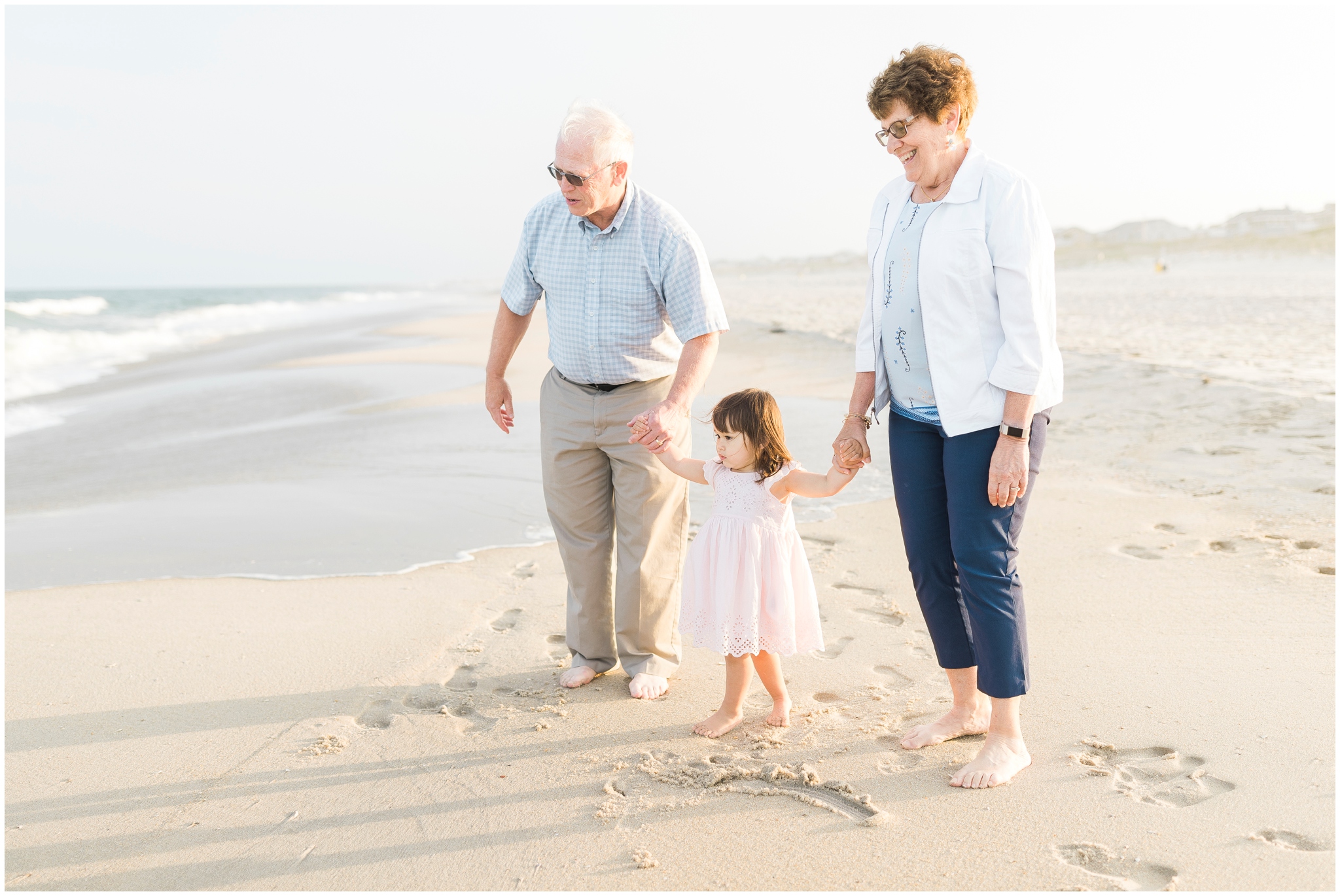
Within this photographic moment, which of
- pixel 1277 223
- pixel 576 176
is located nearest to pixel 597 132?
pixel 576 176

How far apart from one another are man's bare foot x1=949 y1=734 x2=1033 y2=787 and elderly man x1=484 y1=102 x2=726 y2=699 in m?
1.08

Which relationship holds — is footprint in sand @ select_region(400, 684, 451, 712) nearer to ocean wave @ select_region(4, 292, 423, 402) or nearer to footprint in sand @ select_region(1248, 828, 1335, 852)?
footprint in sand @ select_region(1248, 828, 1335, 852)

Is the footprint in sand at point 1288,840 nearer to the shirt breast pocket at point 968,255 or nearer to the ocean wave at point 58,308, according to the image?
the shirt breast pocket at point 968,255

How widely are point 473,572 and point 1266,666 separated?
3105 millimetres

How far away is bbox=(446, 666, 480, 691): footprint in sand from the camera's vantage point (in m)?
3.25

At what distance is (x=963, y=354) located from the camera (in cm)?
245

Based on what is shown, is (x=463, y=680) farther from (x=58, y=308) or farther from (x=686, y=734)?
(x=58, y=308)

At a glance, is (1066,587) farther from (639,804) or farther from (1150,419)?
(1150,419)

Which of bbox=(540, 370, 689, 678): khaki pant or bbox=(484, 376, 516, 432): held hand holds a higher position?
bbox=(484, 376, 516, 432): held hand

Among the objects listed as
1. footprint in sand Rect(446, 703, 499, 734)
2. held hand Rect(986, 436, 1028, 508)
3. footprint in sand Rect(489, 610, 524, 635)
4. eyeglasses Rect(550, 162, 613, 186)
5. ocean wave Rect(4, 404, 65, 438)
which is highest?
eyeglasses Rect(550, 162, 613, 186)

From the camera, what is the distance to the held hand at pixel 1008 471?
2.40 metres

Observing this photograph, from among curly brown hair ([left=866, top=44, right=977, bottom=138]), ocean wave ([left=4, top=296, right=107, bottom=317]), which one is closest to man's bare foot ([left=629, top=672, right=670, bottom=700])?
curly brown hair ([left=866, top=44, right=977, bottom=138])

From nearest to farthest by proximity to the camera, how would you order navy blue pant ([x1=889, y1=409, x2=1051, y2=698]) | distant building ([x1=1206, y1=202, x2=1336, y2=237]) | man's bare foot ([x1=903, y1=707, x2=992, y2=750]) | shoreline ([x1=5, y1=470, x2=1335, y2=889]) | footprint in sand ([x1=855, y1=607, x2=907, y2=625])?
1. shoreline ([x1=5, y1=470, x2=1335, y2=889])
2. navy blue pant ([x1=889, y1=409, x2=1051, y2=698])
3. man's bare foot ([x1=903, y1=707, x2=992, y2=750])
4. footprint in sand ([x1=855, y1=607, x2=907, y2=625])
5. distant building ([x1=1206, y1=202, x2=1336, y2=237])

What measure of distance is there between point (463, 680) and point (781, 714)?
111 cm
